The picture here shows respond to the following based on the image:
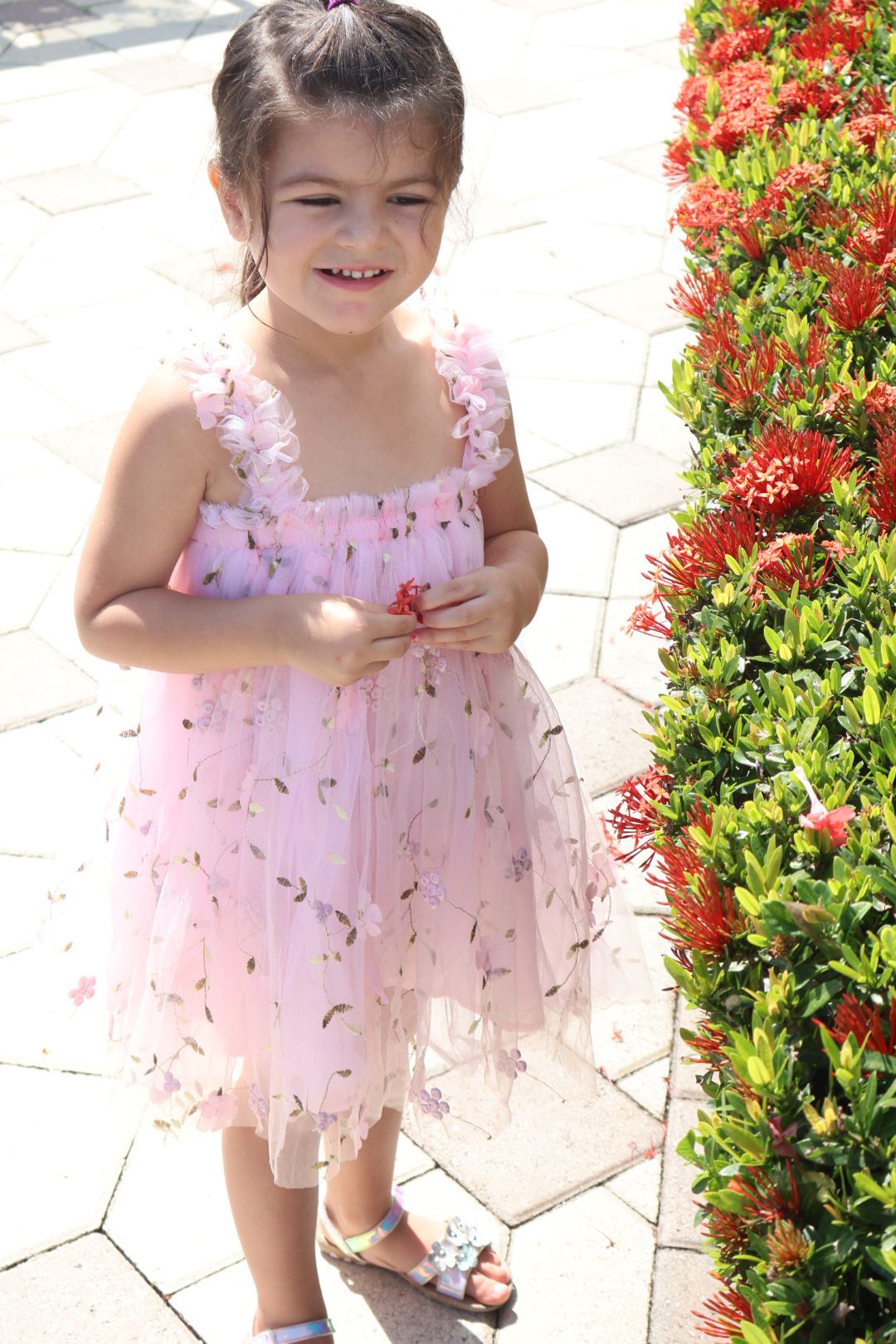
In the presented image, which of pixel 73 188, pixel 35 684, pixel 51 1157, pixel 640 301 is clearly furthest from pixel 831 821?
pixel 73 188

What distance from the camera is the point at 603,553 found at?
4.17 meters

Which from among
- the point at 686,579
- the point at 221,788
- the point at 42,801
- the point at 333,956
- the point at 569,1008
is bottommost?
the point at 42,801

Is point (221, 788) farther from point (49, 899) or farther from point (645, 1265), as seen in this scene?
point (645, 1265)

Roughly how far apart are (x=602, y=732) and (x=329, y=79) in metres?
2.12

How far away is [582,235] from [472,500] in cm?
440

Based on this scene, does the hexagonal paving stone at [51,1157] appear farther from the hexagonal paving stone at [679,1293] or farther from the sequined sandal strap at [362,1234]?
the hexagonal paving stone at [679,1293]

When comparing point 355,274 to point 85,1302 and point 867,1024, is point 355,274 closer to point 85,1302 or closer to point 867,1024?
point 867,1024

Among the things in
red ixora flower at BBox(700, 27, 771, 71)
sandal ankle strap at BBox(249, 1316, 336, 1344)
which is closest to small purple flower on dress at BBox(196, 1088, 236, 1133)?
sandal ankle strap at BBox(249, 1316, 336, 1344)

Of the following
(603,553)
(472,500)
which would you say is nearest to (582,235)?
(603,553)

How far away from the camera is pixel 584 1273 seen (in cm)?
236

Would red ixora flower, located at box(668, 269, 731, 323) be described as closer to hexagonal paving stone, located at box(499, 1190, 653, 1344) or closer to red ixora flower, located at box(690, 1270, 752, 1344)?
hexagonal paving stone, located at box(499, 1190, 653, 1344)

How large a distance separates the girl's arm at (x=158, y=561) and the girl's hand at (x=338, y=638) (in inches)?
1.0

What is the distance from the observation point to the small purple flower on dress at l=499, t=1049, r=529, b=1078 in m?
2.10

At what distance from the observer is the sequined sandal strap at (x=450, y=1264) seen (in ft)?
7.55
